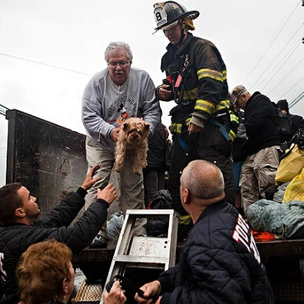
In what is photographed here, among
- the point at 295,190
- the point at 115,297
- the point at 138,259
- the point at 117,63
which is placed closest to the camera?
the point at 115,297

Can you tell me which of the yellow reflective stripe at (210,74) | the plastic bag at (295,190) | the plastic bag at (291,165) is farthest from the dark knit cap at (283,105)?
the yellow reflective stripe at (210,74)

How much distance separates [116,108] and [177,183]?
112 cm

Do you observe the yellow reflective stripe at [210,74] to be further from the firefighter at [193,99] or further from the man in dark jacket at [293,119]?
the man in dark jacket at [293,119]

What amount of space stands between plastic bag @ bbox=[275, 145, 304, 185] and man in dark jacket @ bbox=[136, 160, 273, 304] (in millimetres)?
2350

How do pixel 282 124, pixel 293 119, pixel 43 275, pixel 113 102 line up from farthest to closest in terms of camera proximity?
1. pixel 293 119
2. pixel 282 124
3. pixel 113 102
4. pixel 43 275

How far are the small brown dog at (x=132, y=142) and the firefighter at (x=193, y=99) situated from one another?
1.18 ft

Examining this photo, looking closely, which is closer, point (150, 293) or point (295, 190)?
point (150, 293)

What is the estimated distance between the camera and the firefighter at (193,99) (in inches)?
140

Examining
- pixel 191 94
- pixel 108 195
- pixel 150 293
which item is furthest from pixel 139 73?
pixel 150 293

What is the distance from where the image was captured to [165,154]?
5734 millimetres

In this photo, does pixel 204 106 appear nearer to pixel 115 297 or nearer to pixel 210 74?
pixel 210 74

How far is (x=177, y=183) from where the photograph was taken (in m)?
3.95

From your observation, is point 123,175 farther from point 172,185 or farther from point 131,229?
point 131,229

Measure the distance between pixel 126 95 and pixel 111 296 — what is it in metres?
2.55
